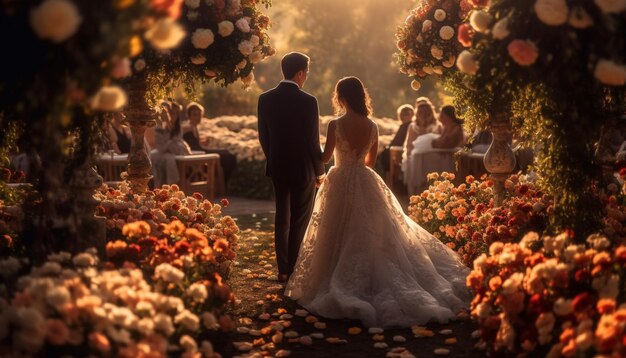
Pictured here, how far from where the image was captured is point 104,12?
350cm

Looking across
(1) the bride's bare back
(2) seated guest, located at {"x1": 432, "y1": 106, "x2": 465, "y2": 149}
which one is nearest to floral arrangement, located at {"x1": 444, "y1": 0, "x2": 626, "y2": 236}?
(1) the bride's bare back

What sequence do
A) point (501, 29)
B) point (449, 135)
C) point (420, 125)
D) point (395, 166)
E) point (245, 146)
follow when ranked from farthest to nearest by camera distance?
point (245, 146) → point (395, 166) → point (420, 125) → point (449, 135) → point (501, 29)

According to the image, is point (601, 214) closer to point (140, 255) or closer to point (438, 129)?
point (140, 255)

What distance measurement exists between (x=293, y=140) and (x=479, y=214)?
2051 millimetres

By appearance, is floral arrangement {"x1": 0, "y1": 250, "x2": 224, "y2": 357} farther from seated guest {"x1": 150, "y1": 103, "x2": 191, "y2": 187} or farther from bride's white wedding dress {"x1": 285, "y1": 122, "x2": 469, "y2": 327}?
seated guest {"x1": 150, "y1": 103, "x2": 191, "y2": 187}

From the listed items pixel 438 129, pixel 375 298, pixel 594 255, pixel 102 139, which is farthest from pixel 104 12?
pixel 438 129

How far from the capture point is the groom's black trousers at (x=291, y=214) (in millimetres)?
7590

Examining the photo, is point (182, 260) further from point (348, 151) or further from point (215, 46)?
point (215, 46)

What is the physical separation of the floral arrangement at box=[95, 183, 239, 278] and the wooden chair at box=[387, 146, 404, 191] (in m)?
7.63

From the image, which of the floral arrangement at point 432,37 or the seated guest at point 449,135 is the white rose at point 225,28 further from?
the seated guest at point 449,135

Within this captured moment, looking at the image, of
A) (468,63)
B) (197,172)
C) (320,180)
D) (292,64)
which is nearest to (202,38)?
(292,64)

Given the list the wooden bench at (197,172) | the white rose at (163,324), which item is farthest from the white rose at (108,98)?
the wooden bench at (197,172)

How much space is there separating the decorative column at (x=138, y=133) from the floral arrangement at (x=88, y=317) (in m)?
3.97

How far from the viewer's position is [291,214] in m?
7.69
